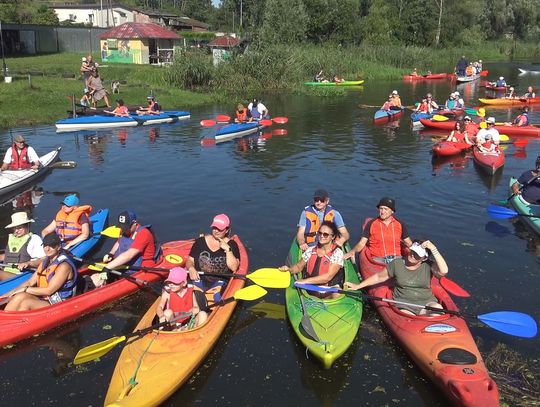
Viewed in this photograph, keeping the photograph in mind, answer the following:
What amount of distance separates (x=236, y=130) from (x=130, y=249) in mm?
13066

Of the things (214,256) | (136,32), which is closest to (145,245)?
(214,256)

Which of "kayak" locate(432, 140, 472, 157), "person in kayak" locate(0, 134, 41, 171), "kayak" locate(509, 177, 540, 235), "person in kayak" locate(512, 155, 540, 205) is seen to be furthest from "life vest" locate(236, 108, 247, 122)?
"person in kayak" locate(512, 155, 540, 205)

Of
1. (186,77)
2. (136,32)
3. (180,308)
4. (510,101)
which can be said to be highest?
(136,32)

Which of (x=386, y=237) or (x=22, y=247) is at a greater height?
(x=386, y=237)

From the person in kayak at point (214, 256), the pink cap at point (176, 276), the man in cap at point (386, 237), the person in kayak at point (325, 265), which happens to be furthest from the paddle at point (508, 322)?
the pink cap at point (176, 276)

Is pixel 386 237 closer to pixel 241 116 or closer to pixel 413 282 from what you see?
pixel 413 282

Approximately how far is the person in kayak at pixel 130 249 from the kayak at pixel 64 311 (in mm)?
223

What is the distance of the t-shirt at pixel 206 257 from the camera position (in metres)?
7.80

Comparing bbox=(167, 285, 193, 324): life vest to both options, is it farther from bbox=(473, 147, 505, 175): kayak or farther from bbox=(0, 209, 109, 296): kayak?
bbox=(473, 147, 505, 175): kayak

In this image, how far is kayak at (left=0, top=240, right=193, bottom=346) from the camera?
23.4ft

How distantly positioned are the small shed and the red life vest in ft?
112

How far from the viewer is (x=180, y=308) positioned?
6.97 m

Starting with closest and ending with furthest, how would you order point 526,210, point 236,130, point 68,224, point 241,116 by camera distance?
point 68,224 → point 526,210 → point 236,130 → point 241,116

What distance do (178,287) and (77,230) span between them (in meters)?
3.88
